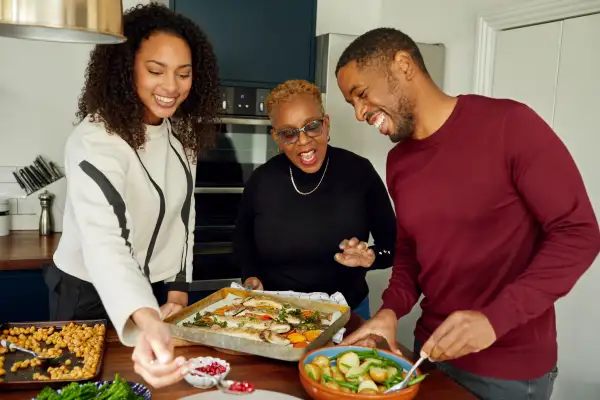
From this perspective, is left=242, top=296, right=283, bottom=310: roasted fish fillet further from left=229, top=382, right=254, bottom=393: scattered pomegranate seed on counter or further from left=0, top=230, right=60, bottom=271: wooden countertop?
Result: left=0, top=230, right=60, bottom=271: wooden countertop

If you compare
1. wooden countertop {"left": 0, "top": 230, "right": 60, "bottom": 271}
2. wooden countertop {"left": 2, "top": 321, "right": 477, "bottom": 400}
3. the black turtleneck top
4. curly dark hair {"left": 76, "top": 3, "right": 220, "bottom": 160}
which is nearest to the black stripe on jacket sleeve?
curly dark hair {"left": 76, "top": 3, "right": 220, "bottom": 160}

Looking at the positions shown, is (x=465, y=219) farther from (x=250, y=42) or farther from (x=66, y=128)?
(x=66, y=128)

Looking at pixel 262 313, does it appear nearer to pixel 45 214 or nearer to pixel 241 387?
pixel 241 387

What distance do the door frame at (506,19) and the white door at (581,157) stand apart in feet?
0.20

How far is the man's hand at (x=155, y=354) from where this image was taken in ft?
3.39

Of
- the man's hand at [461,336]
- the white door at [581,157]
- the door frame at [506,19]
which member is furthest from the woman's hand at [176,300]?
the door frame at [506,19]

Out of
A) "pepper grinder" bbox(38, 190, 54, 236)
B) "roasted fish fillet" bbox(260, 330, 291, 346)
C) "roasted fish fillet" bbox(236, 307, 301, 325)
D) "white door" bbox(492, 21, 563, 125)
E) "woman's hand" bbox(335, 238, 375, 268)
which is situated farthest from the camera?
"pepper grinder" bbox(38, 190, 54, 236)

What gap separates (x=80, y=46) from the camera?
311 cm

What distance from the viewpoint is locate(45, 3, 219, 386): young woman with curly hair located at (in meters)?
1.22

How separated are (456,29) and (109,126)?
2328mm

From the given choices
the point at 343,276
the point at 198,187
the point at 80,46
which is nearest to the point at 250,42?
the point at 198,187

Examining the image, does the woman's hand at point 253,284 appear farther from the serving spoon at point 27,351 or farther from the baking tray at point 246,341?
the serving spoon at point 27,351

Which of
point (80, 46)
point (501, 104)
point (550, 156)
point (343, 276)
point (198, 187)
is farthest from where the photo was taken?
point (80, 46)

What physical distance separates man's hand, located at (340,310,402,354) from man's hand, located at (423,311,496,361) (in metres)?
0.21
